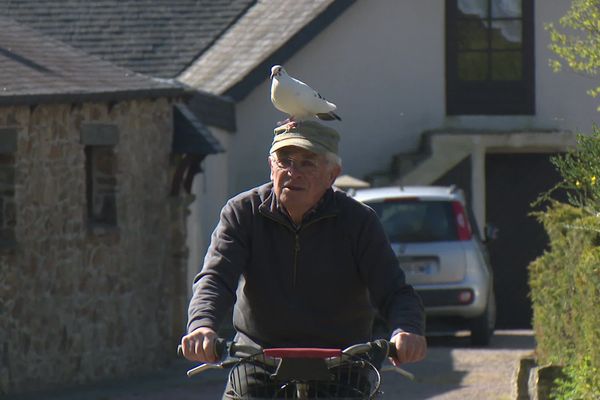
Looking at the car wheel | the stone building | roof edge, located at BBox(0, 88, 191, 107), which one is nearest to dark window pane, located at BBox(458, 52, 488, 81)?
the car wheel

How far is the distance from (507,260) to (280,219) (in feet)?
52.8

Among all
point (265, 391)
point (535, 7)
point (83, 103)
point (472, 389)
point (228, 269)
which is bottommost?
point (472, 389)

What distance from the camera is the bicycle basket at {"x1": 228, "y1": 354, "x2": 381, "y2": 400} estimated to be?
4910mm

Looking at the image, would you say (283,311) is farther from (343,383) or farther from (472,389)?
(472,389)

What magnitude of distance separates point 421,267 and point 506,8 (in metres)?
6.43

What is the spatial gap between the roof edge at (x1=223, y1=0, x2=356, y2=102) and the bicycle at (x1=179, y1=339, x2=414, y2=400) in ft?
51.2

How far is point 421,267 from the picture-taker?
15.9m

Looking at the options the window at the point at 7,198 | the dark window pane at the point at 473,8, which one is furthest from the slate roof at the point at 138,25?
the window at the point at 7,198

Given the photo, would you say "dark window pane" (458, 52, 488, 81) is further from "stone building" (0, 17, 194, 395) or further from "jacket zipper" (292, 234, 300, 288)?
"jacket zipper" (292, 234, 300, 288)

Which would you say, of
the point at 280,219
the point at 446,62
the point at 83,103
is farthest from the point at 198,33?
the point at 280,219

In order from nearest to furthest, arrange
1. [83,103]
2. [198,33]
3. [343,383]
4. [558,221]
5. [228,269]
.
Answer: [343,383] → [228,269] → [558,221] → [83,103] → [198,33]

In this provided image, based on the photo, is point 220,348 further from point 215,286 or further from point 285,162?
point 285,162

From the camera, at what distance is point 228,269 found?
18.0 ft

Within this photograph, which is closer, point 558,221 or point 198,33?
point 558,221
